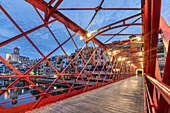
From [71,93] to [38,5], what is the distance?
184 inches

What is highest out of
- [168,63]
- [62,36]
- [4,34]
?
[62,36]

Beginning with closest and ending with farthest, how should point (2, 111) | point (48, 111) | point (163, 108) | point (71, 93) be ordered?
Answer: point (163, 108), point (2, 111), point (48, 111), point (71, 93)

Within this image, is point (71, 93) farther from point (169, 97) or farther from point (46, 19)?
point (169, 97)

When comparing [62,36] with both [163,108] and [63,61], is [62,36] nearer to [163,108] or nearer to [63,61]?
[63,61]

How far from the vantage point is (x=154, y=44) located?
212 centimetres

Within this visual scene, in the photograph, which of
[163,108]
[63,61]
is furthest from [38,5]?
[63,61]

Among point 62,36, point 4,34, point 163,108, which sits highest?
point 62,36

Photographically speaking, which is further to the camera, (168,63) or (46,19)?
(46,19)

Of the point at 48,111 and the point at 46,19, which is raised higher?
the point at 46,19

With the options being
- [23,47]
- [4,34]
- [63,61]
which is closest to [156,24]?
[63,61]

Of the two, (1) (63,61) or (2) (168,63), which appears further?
(1) (63,61)

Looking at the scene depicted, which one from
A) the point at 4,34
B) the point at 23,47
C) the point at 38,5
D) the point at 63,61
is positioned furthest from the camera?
A: the point at 23,47

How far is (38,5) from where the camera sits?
3533mm

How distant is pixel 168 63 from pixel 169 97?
70 centimetres
